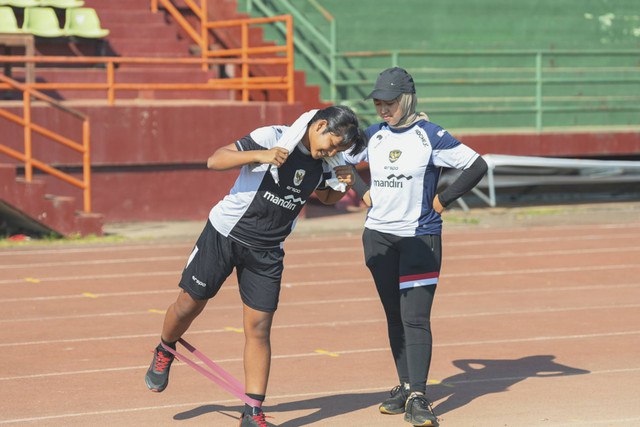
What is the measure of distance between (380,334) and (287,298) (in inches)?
85.1

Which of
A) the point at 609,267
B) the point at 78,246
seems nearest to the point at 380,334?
the point at 609,267

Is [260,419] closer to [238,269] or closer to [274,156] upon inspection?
[238,269]

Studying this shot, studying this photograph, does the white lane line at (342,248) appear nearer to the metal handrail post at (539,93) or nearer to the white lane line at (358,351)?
the metal handrail post at (539,93)

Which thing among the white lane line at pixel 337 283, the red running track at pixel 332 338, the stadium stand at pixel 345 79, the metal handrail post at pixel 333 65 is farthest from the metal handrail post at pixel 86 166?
the metal handrail post at pixel 333 65

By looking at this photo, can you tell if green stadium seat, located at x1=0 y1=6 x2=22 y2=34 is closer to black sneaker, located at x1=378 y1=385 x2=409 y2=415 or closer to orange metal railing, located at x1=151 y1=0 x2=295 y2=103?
orange metal railing, located at x1=151 y1=0 x2=295 y2=103

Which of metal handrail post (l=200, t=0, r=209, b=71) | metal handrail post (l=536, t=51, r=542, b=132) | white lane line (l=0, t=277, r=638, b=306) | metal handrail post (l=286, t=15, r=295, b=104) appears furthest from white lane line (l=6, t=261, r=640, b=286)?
metal handrail post (l=200, t=0, r=209, b=71)

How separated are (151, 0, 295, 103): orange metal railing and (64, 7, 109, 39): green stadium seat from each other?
156 centimetres

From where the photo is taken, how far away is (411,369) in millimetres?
7137

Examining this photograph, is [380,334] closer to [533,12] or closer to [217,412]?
[217,412]

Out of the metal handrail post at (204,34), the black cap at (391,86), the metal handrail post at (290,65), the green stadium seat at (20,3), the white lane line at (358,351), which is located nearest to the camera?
the black cap at (391,86)

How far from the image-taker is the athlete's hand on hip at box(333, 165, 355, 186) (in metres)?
→ 6.79

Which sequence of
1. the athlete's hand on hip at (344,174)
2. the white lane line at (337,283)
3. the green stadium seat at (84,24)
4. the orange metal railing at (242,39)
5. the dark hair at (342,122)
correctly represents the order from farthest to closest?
the green stadium seat at (84,24)
the orange metal railing at (242,39)
the white lane line at (337,283)
the athlete's hand on hip at (344,174)
the dark hair at (342,122)

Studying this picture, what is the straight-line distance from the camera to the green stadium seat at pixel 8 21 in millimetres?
20516

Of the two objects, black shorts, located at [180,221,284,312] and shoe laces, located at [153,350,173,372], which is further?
shoe laces, located at [153,350,173,372]
